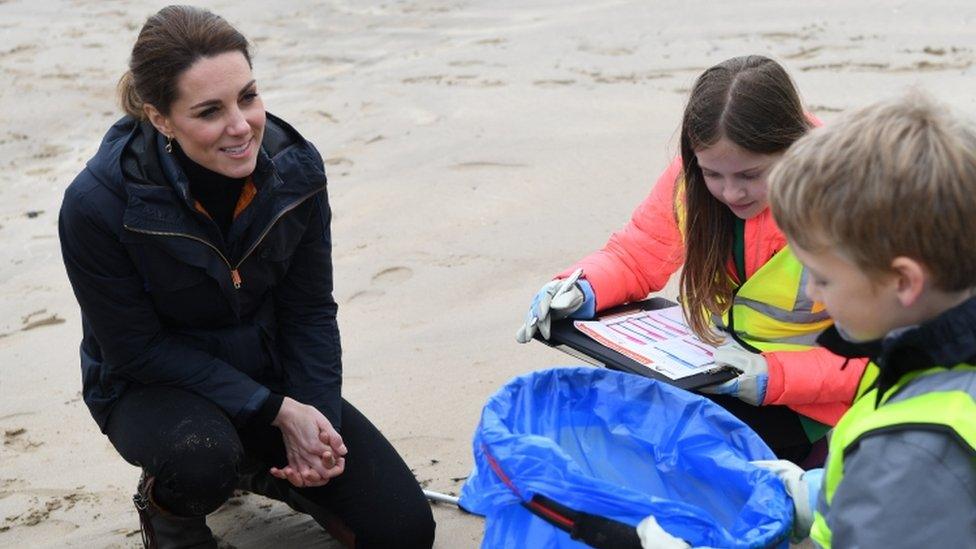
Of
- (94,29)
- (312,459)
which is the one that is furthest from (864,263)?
(94,29)

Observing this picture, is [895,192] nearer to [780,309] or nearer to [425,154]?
[780,309]

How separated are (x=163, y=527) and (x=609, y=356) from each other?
42.6 inches

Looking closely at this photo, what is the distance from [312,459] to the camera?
2.74 meters

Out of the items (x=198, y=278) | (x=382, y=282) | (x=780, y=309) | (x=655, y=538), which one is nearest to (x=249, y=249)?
(x=198, y=278)

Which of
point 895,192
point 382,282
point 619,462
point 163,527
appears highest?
point 895,192

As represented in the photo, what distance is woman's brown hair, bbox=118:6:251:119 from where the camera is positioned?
2.61 m

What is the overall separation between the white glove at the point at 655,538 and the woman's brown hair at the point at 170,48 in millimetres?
1438

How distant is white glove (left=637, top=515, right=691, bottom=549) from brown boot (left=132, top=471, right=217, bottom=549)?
1326mm

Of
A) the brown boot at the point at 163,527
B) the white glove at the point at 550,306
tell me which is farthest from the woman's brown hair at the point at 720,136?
the brown boot at the point at 163,527

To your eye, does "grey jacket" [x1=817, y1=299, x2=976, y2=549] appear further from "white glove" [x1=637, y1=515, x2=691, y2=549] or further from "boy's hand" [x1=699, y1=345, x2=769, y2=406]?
"boy's hand" [x1=699, y1=345, x2=769, y2=406]

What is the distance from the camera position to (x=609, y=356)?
102 inches

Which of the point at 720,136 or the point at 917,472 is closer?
the point at 917,472

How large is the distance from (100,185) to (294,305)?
54 centimetres

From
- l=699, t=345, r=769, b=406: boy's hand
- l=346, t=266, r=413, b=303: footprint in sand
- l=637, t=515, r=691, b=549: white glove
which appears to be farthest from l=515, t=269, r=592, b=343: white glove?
l=346, t=266, r=413, b=303: footprint in sand
